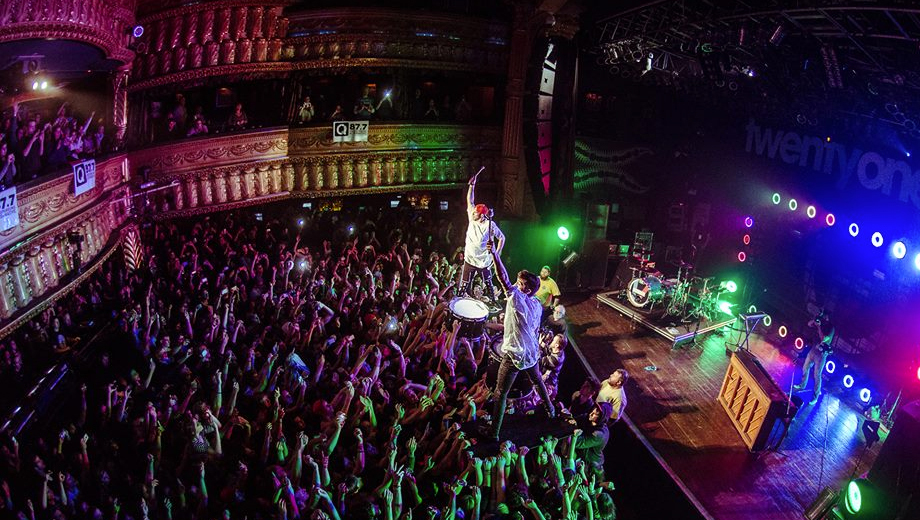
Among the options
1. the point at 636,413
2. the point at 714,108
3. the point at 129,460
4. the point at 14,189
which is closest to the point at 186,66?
the point at 14,189

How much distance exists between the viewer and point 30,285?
24.2 feet

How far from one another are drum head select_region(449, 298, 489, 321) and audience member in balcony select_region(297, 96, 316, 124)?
6890 millimetres

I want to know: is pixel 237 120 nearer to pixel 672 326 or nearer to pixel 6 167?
pixel 6 167

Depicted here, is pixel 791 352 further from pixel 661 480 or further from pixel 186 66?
pixel 186 66

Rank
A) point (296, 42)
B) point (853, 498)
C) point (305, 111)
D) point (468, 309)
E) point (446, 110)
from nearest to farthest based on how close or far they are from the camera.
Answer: point (853, 498) → point (468, 309) → point (296, 42) → point (305, 111) → point (446, 110)

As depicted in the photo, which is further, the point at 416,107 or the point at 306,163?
the point at 416,107

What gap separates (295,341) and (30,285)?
3602 millimetres

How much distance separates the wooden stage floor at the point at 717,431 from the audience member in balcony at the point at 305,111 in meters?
7.46

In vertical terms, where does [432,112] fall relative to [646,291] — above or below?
above

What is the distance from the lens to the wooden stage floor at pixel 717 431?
21.4 ft

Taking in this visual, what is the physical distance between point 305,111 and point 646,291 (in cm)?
818

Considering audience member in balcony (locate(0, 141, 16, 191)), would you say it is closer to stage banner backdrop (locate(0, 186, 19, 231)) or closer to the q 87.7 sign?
stage banner backdrop (locate(0, 186, 19, 231))

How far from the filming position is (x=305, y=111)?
12.5 meters

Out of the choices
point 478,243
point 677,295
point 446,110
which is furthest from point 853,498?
point 446,110
